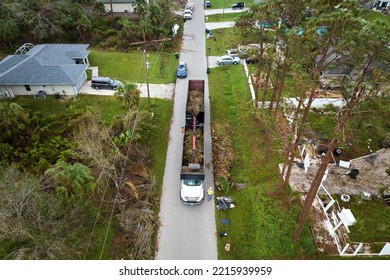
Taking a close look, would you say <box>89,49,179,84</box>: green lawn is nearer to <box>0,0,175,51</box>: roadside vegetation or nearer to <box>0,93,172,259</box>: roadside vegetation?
<box>0,0,175,51</box>: roadside vegetation

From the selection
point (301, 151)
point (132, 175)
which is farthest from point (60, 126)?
point (301, 151)

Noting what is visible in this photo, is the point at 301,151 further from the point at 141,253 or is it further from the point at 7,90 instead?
the point at 7,90

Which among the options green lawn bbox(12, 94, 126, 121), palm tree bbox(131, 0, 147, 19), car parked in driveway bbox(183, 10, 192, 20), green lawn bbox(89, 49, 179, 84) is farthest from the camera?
car parked in driveway bbox(183, 10, 192, 20)

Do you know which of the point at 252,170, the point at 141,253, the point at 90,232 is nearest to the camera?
the point at 141,253

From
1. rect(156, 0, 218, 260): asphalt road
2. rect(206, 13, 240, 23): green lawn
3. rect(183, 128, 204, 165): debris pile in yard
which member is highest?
rect(206, 13, 240, 23): green lawn

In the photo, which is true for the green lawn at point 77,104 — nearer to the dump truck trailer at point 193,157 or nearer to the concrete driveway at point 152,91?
the concrete driveway at point 152,91

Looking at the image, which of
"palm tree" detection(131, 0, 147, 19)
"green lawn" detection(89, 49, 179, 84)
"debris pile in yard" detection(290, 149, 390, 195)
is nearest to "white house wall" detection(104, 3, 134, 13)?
"palm tree" detection(131, 0, 147, 19)

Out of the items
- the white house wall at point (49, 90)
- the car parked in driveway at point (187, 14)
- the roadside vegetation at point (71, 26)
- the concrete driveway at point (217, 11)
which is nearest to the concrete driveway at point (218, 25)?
the car parked in driveway at point (187, 14)

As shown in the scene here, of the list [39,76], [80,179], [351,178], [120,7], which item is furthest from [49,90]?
[351,178]
